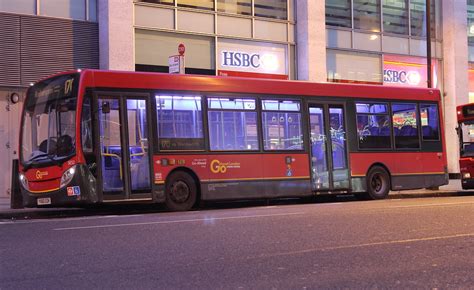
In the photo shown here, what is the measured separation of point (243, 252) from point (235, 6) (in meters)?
15.0

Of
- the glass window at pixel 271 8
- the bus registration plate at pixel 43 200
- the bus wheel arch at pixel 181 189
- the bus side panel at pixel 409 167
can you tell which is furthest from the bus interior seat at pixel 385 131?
the bus registration plate at pixel 43 200

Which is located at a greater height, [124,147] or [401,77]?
[401,77]

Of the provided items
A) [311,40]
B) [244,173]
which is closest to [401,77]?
[311,40]

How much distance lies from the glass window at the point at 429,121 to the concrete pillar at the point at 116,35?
9.23 m

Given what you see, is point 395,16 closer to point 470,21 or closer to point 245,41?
point 470,21

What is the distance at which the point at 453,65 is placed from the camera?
85.6ft

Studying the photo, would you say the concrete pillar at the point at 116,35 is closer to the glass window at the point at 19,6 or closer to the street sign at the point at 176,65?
the glass window at the point at 19,6

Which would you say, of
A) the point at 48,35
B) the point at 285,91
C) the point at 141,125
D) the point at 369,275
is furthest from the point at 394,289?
the point at 48,35

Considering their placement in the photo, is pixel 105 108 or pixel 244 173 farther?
pixel 244 173

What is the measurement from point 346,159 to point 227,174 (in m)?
3.93

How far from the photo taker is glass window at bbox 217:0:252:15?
20.6 m

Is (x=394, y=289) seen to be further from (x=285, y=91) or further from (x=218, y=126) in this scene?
(x=285, y=91)

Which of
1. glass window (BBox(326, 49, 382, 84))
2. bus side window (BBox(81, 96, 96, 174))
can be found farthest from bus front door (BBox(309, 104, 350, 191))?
glass window (BBox(326, 49, 382, 84))

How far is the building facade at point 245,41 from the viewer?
57.0ft
